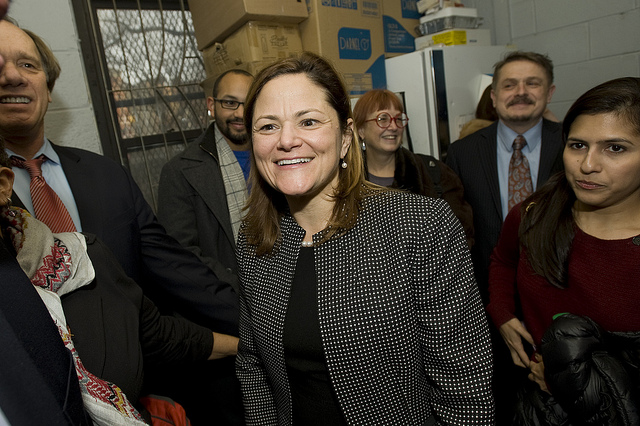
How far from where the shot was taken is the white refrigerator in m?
2.50

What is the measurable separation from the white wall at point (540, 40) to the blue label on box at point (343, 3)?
50.8 inches

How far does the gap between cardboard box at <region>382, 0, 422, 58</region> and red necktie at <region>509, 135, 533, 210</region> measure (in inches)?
45.2

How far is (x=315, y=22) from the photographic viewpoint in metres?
2.30

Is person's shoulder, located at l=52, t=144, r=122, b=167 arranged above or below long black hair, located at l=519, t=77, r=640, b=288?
above

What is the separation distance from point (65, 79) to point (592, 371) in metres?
2.58

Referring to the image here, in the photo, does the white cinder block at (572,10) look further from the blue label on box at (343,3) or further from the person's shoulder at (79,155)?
the person's shoulder at (79,155)

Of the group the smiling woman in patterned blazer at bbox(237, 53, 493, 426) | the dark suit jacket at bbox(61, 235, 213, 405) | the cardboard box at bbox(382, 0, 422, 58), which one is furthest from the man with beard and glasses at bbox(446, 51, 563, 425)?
the dark suit jacket at bbox(61, 235, 213, 405)

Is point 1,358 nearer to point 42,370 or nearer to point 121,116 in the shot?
point 42,370

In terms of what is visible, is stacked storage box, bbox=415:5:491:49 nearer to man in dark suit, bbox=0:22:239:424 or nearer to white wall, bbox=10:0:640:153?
white wall, bbox=10:0:640:153

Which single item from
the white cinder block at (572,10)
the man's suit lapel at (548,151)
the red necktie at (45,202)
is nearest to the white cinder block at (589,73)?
the white cinder block at (572,10)

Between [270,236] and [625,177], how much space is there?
3.12 feet

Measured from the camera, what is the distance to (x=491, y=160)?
199 cm

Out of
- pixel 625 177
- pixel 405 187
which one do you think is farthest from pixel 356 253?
pixel 405 187

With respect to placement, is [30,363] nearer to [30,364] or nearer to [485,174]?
[30,364]
